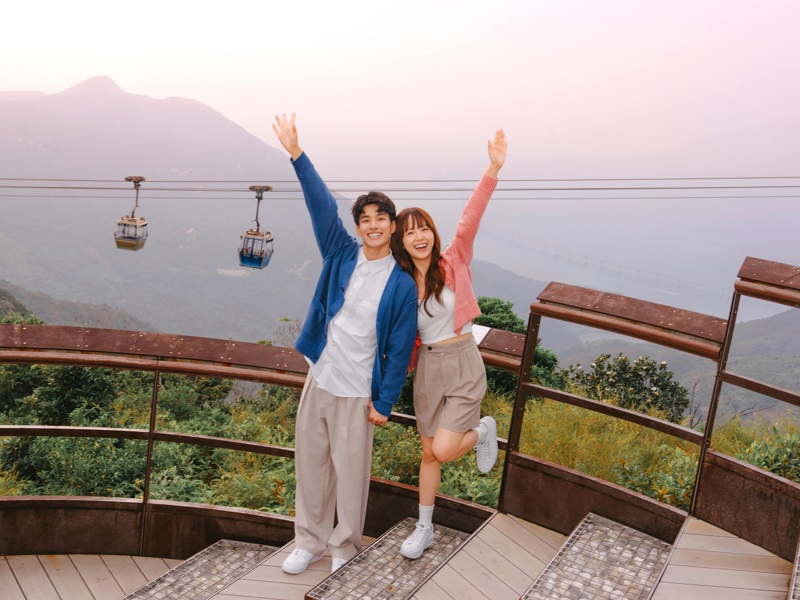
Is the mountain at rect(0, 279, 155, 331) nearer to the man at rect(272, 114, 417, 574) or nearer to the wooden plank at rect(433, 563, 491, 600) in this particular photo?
the man at rect(272, 114, 417, 574)

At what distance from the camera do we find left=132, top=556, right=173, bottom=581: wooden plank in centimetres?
292

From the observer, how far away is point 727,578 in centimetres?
218

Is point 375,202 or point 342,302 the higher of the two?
point 375,202

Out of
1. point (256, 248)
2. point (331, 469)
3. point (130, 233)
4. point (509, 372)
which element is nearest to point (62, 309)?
point (130, 233)

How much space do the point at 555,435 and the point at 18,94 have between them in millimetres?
118895

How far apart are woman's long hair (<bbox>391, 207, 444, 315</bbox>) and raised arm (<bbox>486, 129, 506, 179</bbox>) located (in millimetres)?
273

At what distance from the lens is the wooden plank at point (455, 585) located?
234cm

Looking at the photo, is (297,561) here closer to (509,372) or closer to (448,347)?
(448,347)

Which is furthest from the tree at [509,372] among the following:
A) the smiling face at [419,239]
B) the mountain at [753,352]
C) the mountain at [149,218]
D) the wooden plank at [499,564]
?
the mountain at [149,218]

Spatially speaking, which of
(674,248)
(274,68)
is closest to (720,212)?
(674,248)

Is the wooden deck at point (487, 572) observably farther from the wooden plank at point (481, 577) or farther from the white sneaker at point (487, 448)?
the white sneaker at point (487, 448)

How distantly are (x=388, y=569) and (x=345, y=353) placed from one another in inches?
29.8

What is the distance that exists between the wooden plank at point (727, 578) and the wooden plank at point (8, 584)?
2252 mm

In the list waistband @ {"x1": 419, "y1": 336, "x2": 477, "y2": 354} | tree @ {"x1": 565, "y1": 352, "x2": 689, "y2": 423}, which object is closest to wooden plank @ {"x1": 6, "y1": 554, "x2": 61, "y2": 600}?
waistband @ {"x1": 419, "y1": 336, "x2": 477, "y2": 354}
